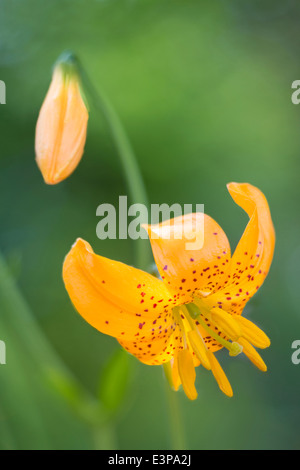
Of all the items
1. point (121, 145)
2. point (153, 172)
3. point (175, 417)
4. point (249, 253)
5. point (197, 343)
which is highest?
point (153, 172)

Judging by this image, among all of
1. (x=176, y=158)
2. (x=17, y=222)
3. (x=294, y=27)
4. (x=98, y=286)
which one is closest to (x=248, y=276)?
(x=98, y=286)

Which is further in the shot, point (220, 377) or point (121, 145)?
point (121, 145)

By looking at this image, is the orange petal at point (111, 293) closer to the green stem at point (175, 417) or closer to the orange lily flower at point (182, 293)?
the orange lily flower at point (182, 293)

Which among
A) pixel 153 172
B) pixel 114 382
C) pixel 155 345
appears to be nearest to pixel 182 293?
pixel 155 345

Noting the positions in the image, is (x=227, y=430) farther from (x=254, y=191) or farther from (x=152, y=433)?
(x=254, y=191)

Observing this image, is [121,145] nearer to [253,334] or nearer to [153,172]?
[253,334]

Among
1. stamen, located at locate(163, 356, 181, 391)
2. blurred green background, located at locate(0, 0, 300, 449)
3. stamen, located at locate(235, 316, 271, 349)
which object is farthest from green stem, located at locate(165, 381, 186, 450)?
blurred green background, located at locate(0, 0, 300, 449)
